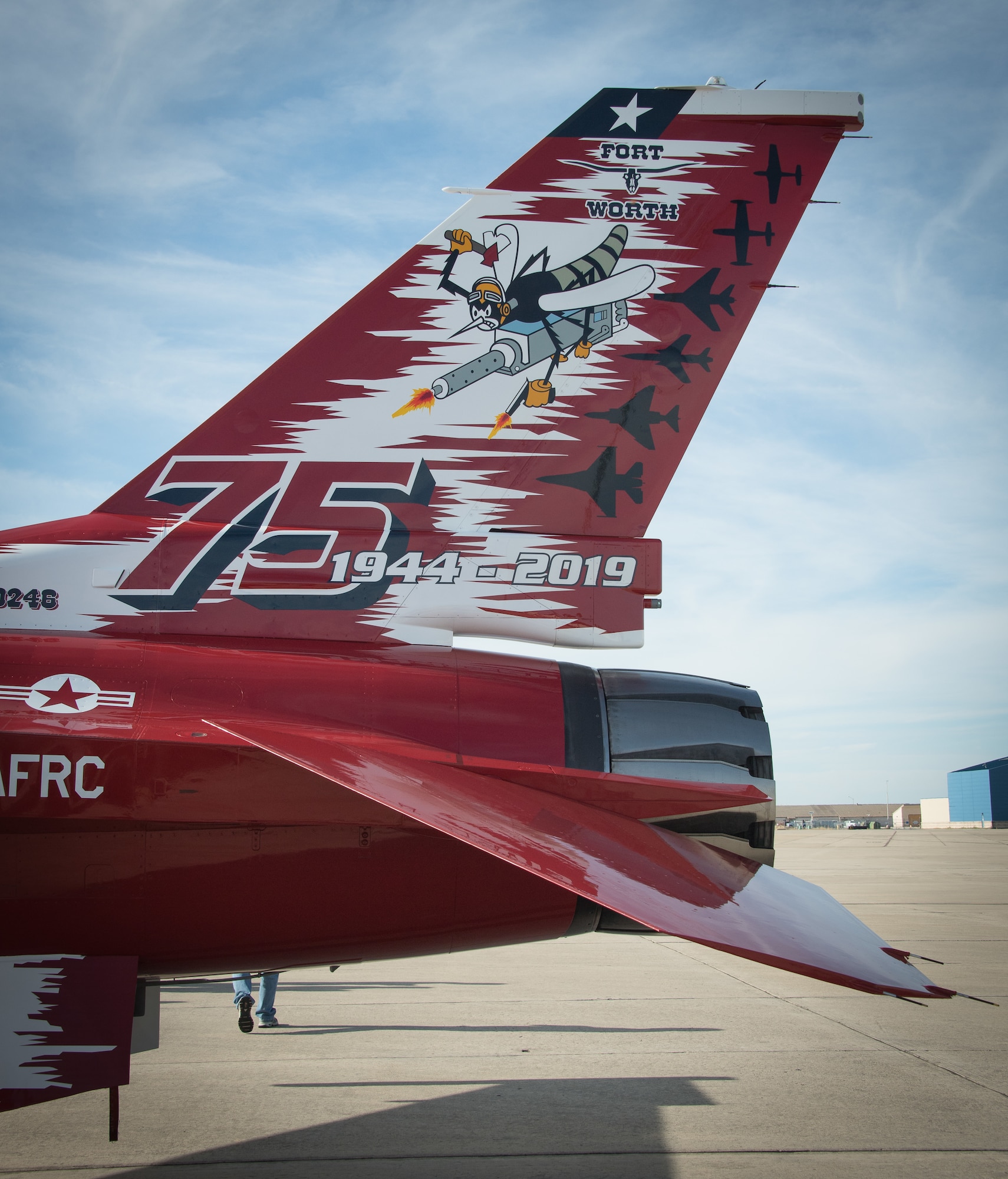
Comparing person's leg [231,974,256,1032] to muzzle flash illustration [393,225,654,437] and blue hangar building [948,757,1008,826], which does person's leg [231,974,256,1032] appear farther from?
blue hangar building [948,757,1008,826]

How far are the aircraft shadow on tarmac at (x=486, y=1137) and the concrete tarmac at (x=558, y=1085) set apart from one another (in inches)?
0.6

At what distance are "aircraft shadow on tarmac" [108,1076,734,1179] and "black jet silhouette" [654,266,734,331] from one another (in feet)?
11.9

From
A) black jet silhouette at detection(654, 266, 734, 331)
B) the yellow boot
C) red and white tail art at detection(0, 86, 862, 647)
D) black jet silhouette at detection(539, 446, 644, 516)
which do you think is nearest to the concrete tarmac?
red and white tail art at detection(0, 86, 862, 647)

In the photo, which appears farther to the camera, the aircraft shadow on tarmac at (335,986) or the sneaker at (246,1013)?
the aircraft shadow on tarmac at (335,986)

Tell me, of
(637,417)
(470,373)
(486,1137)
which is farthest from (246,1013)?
(637,417)

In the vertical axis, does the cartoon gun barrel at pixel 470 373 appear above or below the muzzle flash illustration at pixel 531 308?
below

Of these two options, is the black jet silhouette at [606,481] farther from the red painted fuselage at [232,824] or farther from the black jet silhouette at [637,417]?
the red painted fuselage at [232,824]

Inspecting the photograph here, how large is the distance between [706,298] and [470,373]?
1119mm

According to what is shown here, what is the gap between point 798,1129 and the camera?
445 cm

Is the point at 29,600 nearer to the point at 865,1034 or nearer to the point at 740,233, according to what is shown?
the point at 740,233

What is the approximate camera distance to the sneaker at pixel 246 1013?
6.48m

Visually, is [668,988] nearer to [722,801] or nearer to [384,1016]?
[384,1016]

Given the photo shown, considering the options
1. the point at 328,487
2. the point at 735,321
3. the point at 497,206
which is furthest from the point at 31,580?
the point at 735,321

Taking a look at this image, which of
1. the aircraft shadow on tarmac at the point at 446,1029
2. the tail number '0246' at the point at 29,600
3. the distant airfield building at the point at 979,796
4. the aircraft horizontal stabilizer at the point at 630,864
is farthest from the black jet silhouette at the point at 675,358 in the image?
the distant airfield building at the point at 979,796
